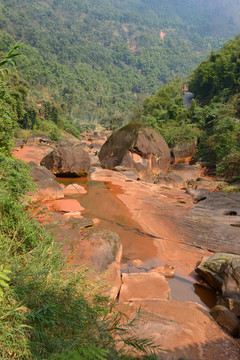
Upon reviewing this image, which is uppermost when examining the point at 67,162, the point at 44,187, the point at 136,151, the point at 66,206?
the point at 44,187

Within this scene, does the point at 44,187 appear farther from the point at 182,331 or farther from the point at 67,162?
the point at 182,331

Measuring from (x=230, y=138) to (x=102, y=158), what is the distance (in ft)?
29.5

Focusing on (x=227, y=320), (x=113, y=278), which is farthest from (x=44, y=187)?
(x=227, y=320)

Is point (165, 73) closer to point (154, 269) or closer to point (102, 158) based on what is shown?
point (102, 158)

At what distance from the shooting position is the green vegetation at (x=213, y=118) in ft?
54.5

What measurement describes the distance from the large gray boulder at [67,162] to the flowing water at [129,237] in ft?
6.01

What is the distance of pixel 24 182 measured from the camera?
5.59m

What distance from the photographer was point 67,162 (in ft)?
41.4

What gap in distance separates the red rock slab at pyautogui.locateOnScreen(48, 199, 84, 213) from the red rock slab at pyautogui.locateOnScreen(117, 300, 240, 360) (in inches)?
179

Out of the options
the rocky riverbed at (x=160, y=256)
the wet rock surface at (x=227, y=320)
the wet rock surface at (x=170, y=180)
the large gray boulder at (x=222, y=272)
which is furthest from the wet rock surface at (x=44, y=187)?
the wet rock surface at (x=227, y=320)

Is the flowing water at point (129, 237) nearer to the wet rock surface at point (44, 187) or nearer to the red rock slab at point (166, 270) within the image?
the red rock slab at point (166, 270)

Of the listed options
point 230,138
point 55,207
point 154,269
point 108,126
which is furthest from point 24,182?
point 108,126

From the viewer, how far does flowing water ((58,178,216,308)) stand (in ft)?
15.4

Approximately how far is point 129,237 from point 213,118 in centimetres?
1852
